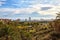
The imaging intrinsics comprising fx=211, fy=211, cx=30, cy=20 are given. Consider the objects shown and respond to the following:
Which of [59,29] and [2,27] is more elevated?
[2,27]

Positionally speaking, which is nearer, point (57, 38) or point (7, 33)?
point (7, 33)

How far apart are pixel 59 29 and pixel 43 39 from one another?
1.93m

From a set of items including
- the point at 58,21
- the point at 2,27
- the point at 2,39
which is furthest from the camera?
the point at 58,21

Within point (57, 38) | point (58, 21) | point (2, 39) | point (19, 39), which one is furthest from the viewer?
point (58, 21)

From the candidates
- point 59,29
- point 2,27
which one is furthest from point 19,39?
point 59,29

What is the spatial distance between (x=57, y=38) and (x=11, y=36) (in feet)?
16.9

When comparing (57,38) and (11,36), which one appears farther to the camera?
(57,38)

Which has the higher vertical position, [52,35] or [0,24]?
[0,24]

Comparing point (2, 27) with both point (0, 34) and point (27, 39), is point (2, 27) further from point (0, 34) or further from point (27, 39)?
point (27, 39)

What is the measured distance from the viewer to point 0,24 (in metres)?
15.6

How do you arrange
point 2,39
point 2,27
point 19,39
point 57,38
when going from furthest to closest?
point 57,38 → point 2,27 → point 19,39 → point 2,39

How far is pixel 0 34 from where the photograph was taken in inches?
545

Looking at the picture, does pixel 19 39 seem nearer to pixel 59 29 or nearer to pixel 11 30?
pixel 11 30

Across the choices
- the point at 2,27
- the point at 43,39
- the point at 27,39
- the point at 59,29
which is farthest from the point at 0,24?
the point at 59,29
